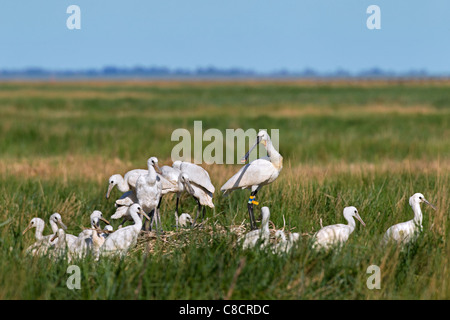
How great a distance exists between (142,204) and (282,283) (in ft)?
6.33

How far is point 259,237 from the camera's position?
620 centimetres

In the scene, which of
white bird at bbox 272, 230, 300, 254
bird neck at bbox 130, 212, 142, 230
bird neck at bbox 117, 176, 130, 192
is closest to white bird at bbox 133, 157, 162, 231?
bird neck at bbox 130, 212, 142, 230

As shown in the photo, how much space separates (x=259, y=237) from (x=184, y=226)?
4.49 ft

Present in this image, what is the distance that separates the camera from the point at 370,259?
19.8 ft

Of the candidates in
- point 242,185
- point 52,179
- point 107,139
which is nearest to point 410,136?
point 107,139

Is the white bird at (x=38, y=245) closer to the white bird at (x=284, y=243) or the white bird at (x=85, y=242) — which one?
the white bird at (x=85, y=242)

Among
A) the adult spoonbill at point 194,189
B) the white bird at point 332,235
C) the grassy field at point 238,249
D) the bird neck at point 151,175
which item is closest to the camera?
the grassy field at point 238,249

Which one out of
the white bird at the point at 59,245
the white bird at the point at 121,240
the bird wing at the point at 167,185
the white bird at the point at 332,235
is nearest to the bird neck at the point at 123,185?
the bird wing at the point at 167,185

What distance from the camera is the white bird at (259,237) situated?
625cm

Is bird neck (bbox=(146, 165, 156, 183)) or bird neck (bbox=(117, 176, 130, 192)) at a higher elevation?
bird neck (bbox=(146, 165, 156, 183))

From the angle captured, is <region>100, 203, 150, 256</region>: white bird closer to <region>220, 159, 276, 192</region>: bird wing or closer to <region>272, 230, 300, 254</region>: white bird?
<region>220, 159, 276, 192</region>: bird wing

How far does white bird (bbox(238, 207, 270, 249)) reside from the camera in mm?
6254
